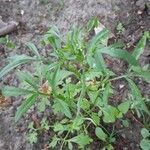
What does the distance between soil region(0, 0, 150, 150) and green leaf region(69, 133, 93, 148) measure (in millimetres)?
144

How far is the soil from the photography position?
2781 millimetres

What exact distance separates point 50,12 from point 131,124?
131 centimetres

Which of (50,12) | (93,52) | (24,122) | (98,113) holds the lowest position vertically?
(24,122)

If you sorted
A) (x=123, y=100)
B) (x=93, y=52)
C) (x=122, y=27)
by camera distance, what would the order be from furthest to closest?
(x=122, y=27), (x=123, y=100), (x=93, y=52)

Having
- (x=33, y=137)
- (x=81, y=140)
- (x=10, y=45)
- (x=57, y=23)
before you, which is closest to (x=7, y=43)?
(x=10, y=45)

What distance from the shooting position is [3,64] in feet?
10.5

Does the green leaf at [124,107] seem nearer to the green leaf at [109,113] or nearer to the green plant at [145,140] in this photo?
the green leaf at [109,113]

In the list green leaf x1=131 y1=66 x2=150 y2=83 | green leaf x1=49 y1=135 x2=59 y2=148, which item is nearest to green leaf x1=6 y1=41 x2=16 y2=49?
green leaf x1=49 y1=135 x2=59 y2=148

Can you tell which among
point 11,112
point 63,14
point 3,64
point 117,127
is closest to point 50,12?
point 63,14

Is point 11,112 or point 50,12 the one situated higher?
point 50,12

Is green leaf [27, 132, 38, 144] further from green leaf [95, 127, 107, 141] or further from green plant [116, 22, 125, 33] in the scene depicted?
green plant [116, 22, 125, 33]

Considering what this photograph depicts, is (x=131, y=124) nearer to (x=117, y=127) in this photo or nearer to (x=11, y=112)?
(x=117, y=127)

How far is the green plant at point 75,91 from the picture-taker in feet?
7.39

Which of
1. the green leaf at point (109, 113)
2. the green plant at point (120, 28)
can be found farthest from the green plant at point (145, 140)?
the green plant at point (120, 28)
